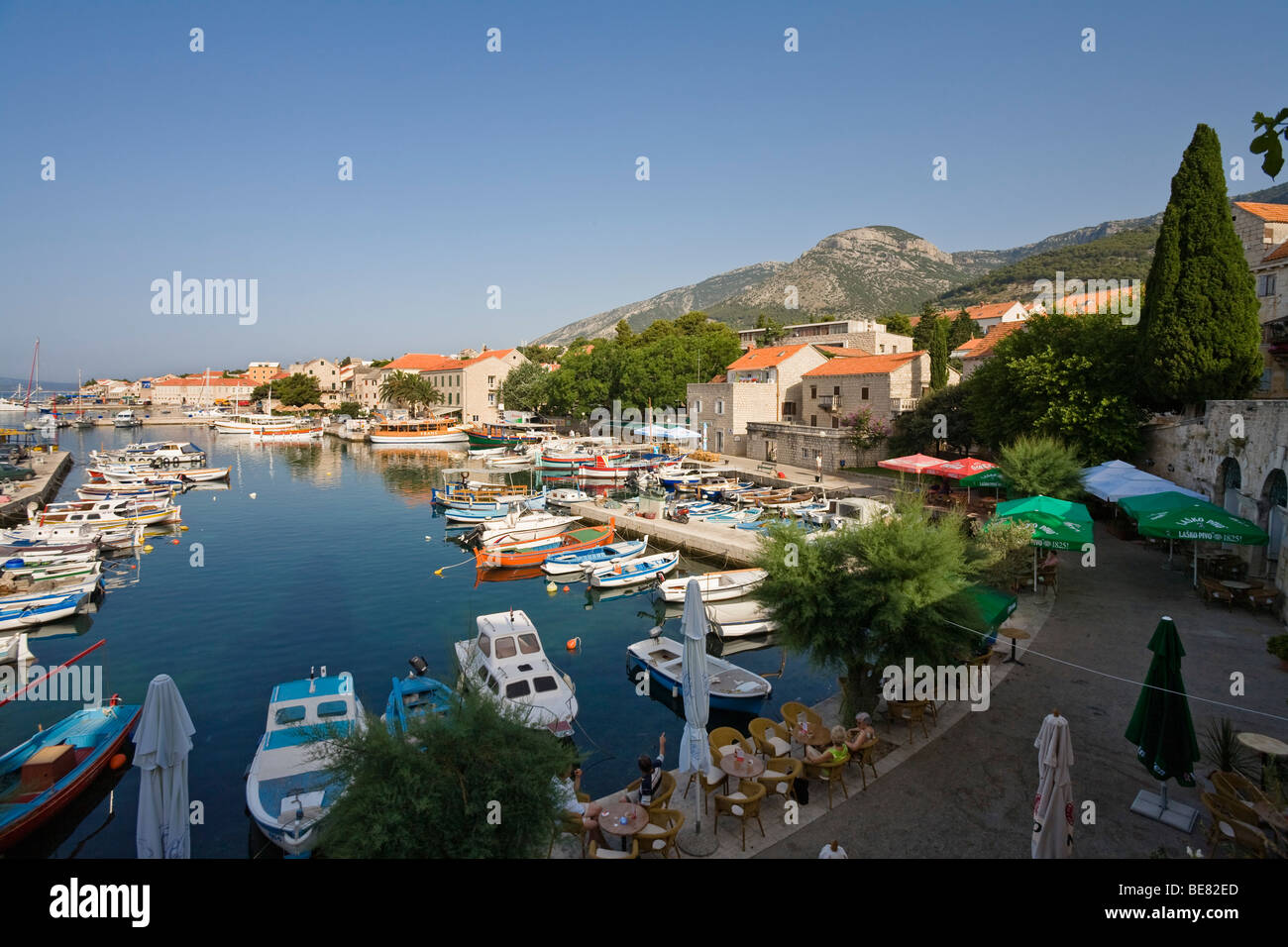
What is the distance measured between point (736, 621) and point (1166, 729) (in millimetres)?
12582

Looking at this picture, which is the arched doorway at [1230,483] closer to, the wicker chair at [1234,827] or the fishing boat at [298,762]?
the wicker chair at [1234,827]

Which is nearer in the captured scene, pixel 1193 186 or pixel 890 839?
pixel 890 839

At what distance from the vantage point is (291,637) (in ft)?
68.3

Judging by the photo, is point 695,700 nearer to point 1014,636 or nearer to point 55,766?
point 1014,636

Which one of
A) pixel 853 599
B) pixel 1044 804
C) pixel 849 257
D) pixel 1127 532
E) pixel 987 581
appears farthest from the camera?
pixel 849 257

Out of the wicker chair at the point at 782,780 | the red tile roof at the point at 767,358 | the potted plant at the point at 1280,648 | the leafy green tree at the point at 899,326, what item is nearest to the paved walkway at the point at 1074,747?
the potted plant at the point at 1280,648

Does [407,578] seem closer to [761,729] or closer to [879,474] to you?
[761,729]

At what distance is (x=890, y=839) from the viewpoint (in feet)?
27.1

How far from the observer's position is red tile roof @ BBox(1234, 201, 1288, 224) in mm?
36812

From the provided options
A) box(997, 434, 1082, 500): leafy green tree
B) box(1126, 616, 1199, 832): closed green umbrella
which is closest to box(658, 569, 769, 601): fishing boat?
box(997, 434, 1082, 500): leafy green tree

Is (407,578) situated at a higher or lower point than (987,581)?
lower

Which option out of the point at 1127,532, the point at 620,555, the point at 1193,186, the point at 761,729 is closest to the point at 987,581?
the point at 761,729
